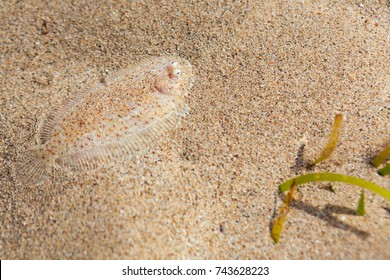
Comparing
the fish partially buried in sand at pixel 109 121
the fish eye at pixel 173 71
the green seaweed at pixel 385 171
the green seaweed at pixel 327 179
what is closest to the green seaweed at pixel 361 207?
the green seaweed at pixel 327 179

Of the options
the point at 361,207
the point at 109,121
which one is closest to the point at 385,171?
the point at 361,207

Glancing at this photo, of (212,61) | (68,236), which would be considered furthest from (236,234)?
(212,61)

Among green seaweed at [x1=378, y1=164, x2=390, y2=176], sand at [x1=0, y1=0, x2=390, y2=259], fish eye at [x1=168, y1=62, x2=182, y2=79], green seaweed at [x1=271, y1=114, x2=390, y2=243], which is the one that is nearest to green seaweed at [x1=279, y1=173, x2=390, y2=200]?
green seaweed at [x1=271, y1=114, x2=390, y2=243]

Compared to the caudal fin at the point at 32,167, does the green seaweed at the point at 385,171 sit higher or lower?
higher

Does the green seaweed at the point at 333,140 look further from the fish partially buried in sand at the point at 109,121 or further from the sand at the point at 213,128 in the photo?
the fish partially buried in sand at the point at 109,121

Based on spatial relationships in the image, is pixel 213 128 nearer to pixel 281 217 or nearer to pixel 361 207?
pixel 281 217

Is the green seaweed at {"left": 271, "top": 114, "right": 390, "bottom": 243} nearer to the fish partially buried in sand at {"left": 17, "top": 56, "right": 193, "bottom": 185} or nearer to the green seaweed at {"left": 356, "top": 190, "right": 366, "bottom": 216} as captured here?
the green seaweed at {"left": 356, "top": 190, "right": 366, "bottom": 216}

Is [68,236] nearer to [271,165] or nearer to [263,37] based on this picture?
[271,165]
